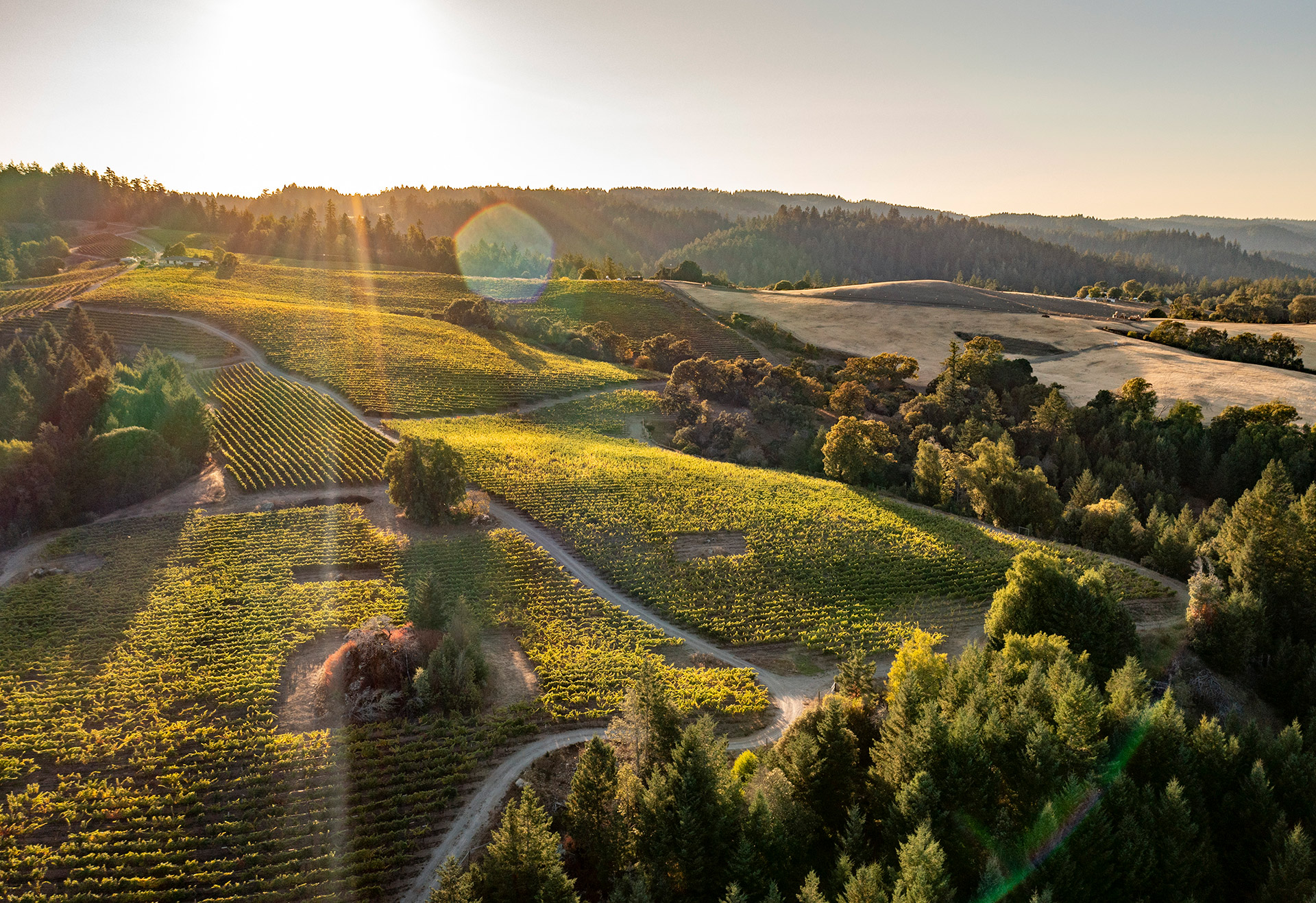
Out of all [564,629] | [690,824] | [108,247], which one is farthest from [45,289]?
[690,824]

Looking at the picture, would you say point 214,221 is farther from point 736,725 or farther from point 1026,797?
point 1026,797

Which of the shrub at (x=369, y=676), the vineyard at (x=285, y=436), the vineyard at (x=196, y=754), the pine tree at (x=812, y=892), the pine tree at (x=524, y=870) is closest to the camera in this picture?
the pine tree at (x=812, y=892)

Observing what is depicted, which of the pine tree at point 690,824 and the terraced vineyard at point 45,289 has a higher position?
the terraced vineyard at point 45,289

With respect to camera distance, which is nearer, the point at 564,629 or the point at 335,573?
the point at 564,629

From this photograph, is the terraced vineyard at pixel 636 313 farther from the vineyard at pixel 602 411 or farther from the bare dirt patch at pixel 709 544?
the bare dirt patch at pixel 709 544

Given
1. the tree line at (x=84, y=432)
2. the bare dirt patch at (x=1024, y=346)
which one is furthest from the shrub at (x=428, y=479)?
the bare dirt patch at (x=1024, y=346)

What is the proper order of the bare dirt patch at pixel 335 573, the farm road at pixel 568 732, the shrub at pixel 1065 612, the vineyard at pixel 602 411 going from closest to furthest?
1. the farm road at pixel 568 732
2. the shrub at pixel 1065 612
3. the bare dirt patch at pixel 335 573
4. the vineyard at pixel 602 411

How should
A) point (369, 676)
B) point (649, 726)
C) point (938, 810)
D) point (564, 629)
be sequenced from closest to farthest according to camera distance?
point (938, 810)
point (649, 726)
point (369, 676)
point (564, 629)

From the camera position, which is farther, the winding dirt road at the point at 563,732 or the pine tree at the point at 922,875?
the winding dirt road at the point at 563,732

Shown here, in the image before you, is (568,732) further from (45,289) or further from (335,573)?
(45,289)
